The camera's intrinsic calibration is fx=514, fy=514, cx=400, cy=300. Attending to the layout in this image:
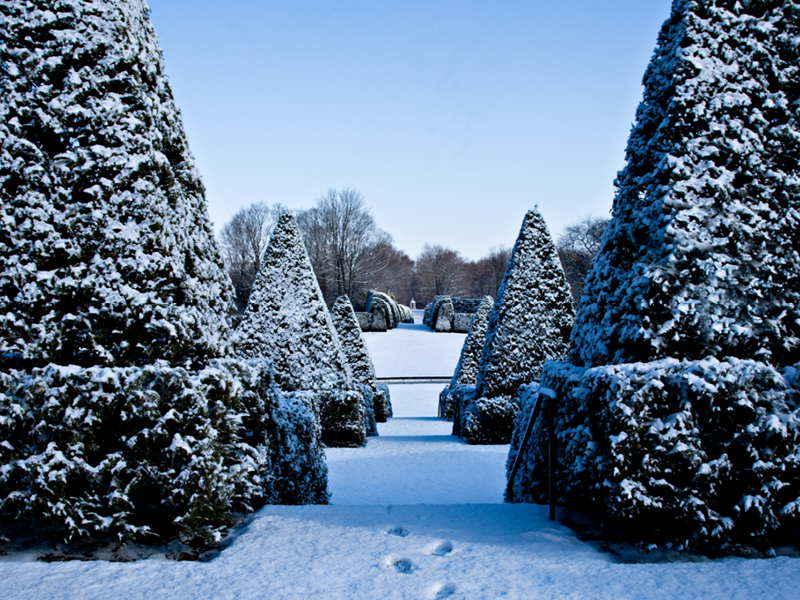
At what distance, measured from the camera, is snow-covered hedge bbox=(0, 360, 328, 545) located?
3006mm

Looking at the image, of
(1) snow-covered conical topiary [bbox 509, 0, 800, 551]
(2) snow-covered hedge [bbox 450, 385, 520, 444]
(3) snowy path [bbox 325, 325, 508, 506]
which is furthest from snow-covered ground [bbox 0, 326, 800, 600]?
(2) snow-covered hedge [bbox 450, 385, 520, 444]

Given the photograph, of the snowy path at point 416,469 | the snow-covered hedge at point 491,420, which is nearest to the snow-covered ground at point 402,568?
the snowy path at point 416,469

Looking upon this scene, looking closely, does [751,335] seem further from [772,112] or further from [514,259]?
[514,259]

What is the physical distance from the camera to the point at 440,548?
3.18 m

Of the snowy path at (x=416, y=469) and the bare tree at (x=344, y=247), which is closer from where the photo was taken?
the snowy path at (x=416, y=469)

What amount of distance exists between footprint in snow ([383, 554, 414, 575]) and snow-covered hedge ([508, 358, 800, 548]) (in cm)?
123

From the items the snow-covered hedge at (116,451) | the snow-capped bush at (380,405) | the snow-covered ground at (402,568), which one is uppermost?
the snow-covered hedge at (116,451)

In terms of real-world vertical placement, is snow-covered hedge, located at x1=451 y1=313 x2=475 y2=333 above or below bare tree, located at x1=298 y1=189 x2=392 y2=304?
below

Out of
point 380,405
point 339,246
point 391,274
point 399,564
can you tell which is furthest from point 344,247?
point 399,564

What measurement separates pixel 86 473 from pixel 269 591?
4.32 feet

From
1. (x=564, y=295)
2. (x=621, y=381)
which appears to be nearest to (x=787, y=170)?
(x=621, y=381)

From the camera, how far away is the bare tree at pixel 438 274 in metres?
71.1

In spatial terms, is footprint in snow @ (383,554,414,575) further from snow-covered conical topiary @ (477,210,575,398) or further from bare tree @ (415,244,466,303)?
bare tree @ (415,244,466,303)

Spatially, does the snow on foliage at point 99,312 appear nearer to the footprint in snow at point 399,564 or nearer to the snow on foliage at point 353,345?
the footprint in snow at point 399,564
